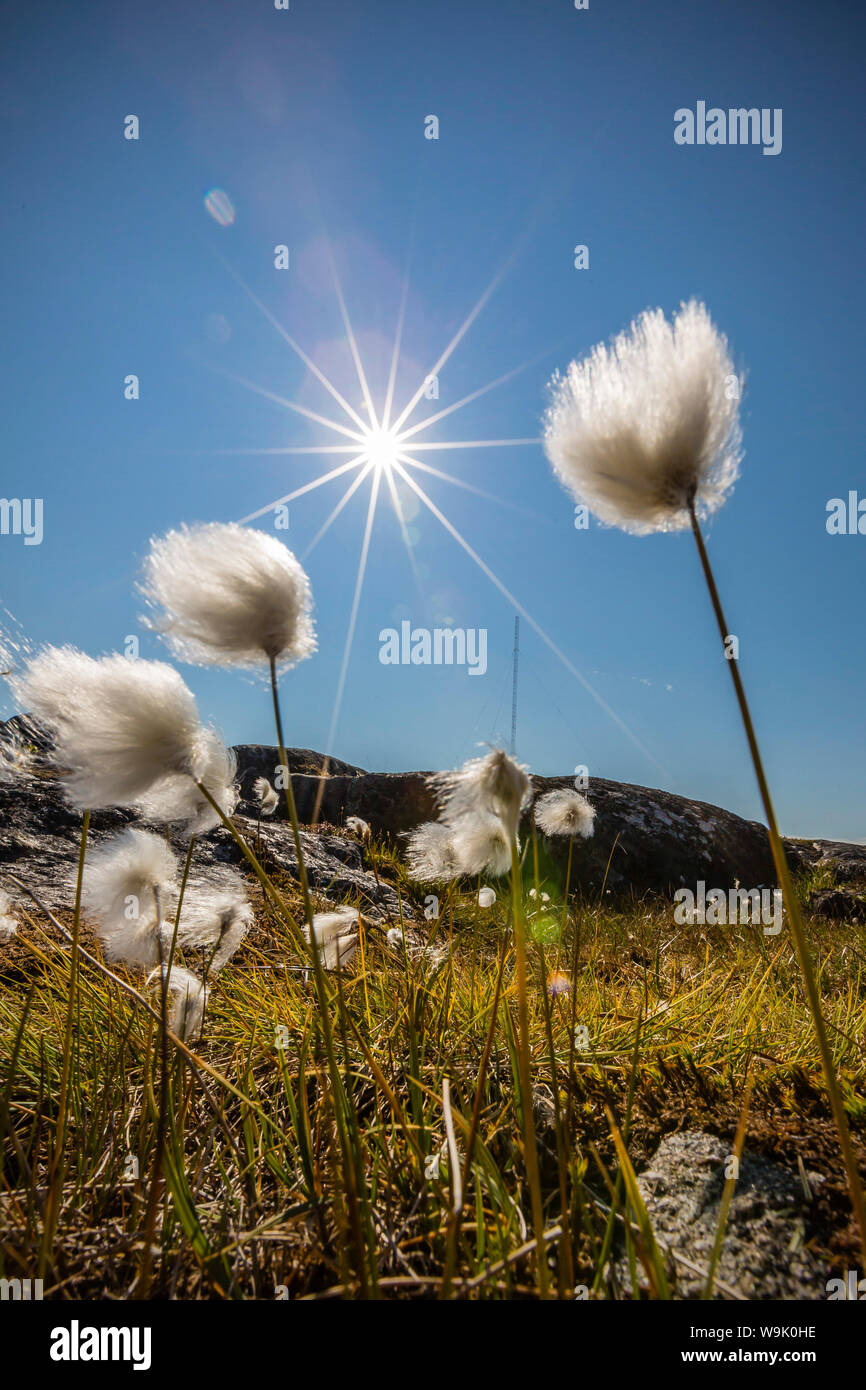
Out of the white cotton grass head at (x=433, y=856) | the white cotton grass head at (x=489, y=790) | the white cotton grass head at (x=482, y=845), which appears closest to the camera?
the white cotton grass head at (x=489, y=790)

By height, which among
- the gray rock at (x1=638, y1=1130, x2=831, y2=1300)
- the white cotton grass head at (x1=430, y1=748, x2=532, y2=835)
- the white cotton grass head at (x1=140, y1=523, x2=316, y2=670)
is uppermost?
the white cotton grass head at (x1=140, y1=523, x2=316, y2=670)

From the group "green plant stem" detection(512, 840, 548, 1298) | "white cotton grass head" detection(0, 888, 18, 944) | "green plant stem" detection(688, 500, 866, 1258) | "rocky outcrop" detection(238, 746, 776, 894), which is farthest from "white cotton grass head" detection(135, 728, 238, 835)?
"rocky outcrop" detection(238, 746, 776, 894)

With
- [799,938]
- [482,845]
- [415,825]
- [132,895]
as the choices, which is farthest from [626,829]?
[799,938]

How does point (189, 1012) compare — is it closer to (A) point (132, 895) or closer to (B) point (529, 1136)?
(A) point (132, 895)

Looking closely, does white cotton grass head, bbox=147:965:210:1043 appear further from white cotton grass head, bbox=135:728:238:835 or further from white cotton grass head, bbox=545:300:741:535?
white cotton grass head, bbox=545:300:741:535

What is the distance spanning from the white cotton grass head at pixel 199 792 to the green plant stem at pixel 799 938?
1.38m

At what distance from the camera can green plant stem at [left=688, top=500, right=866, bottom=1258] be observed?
885 millimetres

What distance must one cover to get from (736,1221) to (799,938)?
799 mm

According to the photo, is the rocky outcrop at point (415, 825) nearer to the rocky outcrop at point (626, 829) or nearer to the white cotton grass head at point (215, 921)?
the rocky outcrop at point (626, 829)

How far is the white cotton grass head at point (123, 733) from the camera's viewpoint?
1.56 metres

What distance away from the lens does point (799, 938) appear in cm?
94

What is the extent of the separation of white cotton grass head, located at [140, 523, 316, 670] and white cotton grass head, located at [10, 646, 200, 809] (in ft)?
0.50

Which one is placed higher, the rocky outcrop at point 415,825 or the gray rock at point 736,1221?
the rocky outcrop at point 415,825

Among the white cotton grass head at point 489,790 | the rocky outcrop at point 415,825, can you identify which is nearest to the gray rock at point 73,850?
the rocky outcrop at point 415,825
